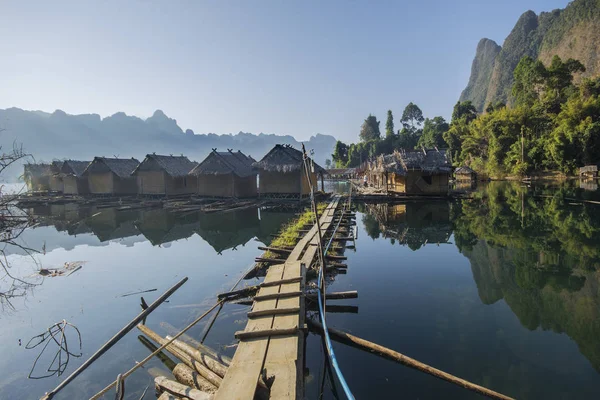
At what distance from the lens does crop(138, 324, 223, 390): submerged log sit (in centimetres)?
341

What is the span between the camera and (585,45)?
5988 centimetres

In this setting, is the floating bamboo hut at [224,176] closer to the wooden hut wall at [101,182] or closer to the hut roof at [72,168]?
the wooden hut wall at [101,182]

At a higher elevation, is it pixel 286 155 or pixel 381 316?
pixel 286 155

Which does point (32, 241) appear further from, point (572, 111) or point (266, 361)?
point (572, 111)

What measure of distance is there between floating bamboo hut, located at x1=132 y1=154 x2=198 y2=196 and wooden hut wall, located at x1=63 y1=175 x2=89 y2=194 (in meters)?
6.75

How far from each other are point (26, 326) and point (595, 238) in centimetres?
1421

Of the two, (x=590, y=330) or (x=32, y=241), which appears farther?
(x=32, y=241)

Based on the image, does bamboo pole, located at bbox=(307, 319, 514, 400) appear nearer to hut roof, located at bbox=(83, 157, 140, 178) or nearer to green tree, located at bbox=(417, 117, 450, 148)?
hut roof, located at bbox=(83, 157, 140, 178)

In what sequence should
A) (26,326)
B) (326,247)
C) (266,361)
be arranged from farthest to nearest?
(326,247)
(26,326)
(266,361)

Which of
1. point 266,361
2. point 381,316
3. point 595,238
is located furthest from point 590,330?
point 595,238

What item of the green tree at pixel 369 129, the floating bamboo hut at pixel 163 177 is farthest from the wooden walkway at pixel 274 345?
the green tree at pixel 369 129

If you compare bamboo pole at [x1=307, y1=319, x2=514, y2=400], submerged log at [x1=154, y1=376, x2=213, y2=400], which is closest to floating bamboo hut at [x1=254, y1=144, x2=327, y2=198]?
bamboo pole at [x1=307, y1=319, x2=514, y2=400]

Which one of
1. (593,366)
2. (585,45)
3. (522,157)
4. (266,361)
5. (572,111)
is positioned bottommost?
(593,366)

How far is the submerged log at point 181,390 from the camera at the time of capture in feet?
10.0
